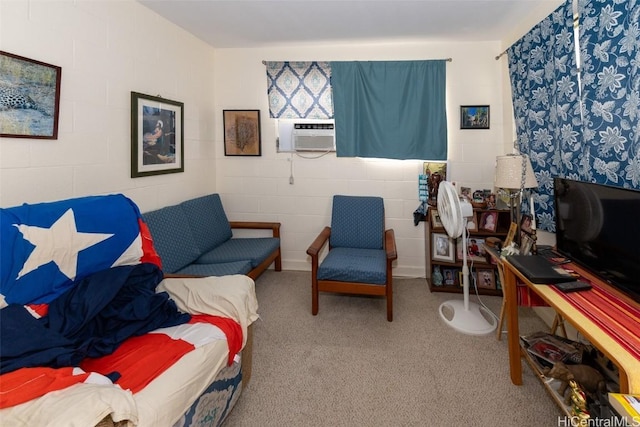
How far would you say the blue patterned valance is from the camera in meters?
3.55

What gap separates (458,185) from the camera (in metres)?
3.52

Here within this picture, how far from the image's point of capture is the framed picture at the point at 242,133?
3.76 metres

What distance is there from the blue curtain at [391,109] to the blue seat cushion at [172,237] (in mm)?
1798

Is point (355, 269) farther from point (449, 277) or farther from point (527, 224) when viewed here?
point (527, 224)

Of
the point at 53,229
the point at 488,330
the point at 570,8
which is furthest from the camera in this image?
the point at 488,330

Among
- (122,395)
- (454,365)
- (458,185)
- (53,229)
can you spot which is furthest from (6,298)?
A: (458,185)

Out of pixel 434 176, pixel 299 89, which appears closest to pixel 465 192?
→ pixel 434 176

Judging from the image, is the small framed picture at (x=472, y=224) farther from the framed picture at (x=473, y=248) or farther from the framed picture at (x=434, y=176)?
the framed picture at (x=434, y=176)

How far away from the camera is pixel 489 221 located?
323 centimetres

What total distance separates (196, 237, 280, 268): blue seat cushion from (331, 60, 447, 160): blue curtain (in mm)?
1300

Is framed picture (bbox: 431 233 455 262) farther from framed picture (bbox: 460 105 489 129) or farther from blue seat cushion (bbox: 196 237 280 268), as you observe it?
blue seat cushion (bbox: 196 237 280 268)

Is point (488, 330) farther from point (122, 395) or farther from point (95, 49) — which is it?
point (95, 49)

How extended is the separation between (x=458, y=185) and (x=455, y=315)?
143 cm

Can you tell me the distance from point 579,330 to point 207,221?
9.67ft
